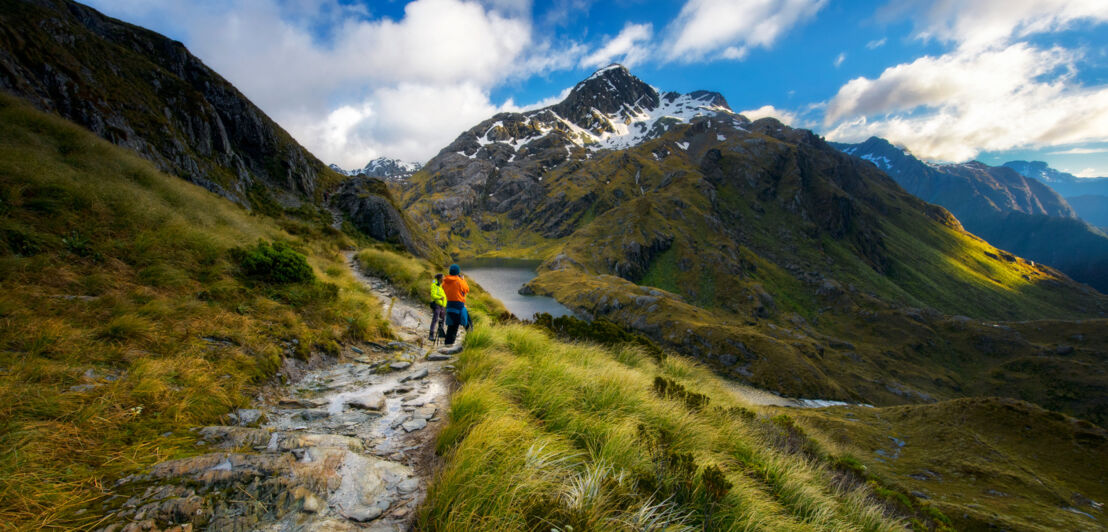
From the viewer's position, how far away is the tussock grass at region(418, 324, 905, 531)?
3.22 metres

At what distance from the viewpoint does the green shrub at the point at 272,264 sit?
9.52 m

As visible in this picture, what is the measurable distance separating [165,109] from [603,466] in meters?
43.9

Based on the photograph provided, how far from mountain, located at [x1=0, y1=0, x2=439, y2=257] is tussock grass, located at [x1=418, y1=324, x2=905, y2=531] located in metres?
32.2

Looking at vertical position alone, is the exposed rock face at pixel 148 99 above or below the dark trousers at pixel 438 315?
above

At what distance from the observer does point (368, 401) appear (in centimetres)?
628

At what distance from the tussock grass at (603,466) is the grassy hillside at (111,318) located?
2.70 m

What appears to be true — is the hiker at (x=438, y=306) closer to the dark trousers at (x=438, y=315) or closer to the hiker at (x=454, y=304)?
the dark trousers at (x=438, y=315)

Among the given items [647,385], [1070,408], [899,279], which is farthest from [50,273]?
[899,279]

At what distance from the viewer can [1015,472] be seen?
2198 cm

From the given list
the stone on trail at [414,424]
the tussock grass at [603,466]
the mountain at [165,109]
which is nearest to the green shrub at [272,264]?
the tussock grass at [603,466]

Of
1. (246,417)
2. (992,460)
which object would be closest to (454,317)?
(246,417)

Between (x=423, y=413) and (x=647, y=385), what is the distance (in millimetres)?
4591

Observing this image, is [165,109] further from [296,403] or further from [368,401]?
[368,401]

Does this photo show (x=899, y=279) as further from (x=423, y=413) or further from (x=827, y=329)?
(x=423, y=413)
